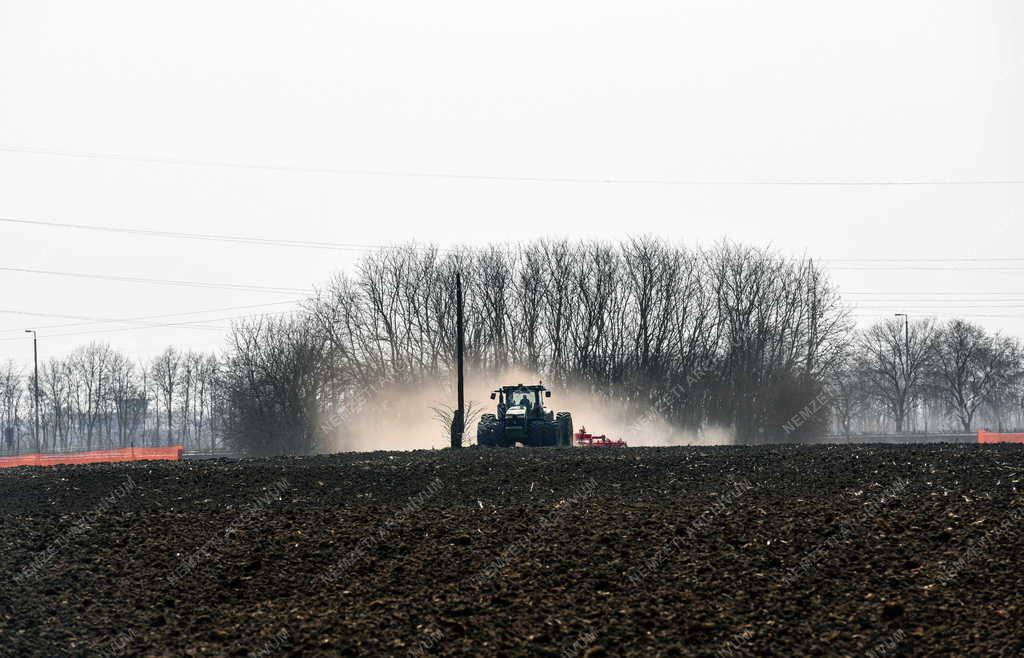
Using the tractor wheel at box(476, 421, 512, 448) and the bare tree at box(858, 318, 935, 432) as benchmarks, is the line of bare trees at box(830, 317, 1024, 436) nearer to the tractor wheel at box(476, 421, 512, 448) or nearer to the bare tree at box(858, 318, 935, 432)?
the bare tree at box(858, 318, 935, 432)

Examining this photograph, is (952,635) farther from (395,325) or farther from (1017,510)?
(395,325)

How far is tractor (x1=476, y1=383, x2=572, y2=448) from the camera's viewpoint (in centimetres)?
3456

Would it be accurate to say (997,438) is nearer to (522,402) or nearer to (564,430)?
(564,430)

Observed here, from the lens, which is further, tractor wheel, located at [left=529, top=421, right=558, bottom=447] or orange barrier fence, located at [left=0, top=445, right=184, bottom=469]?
orange barrier fence, located at [left=0, top=445, right=184, bottom=469]

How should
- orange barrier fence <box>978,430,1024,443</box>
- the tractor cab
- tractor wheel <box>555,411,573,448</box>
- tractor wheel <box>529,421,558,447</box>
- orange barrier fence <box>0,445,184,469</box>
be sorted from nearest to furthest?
tractor wheel <box>529,421,558,447</box>
the tractor cab
tractor wheel <box>555,411,573,448</box>
orange barrier fence <box>978,430,1024,443</box>
orange barrier fence <box>0,445,184,469</box>

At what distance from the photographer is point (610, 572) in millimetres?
12406

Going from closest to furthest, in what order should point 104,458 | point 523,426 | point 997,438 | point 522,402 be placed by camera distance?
1. point 523,426
2. point 522,402
3. point 997,438
4. point 104,458

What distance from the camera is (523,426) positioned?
34625mm

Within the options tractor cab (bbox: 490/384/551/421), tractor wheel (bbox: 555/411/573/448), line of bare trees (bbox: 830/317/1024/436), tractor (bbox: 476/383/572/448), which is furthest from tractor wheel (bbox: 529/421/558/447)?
line of bare trees (bbox: 830/317/1024/436)

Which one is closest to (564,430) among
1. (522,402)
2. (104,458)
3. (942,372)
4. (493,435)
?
(522,402)

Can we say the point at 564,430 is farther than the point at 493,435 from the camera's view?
Yes

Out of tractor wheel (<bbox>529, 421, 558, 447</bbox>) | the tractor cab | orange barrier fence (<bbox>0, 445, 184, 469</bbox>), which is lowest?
orange barrier fence (<bbox>0, 445, 184, 469</bbox>)

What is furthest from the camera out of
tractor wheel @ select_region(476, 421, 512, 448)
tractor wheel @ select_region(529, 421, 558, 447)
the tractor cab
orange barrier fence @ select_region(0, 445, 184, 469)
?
orange barrier fence @ select_region(0, 445, 184, 469)

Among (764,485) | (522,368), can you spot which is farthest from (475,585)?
(522,368)
